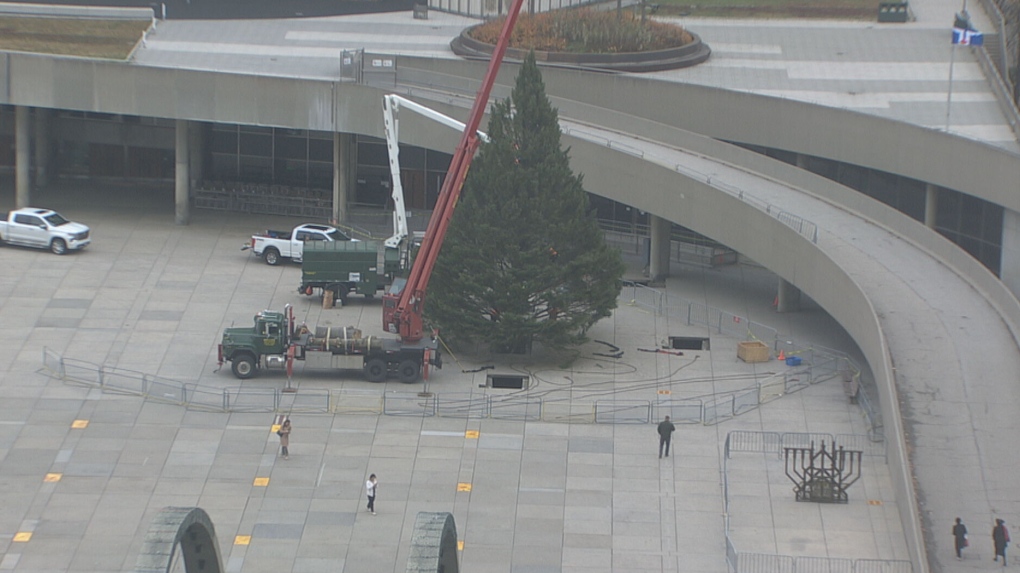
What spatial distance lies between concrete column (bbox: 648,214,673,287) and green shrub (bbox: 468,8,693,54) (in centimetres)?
981

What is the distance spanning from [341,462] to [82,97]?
83.6ft

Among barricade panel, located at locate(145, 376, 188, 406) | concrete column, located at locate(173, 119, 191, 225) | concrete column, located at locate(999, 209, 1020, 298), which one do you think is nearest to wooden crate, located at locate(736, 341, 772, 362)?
concrete column, located at locate(999, 209, 1020, 298)

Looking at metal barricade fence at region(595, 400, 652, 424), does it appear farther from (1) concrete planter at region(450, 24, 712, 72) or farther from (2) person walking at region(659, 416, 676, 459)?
(1) concrete planter at region(450, 24, 712, 72)

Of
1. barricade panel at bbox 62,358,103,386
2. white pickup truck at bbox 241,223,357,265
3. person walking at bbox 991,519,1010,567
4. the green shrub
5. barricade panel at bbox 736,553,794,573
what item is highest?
the green shrub

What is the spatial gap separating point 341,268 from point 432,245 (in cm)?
671

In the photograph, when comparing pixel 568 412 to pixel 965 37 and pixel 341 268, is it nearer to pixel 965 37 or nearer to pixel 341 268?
pixel 341 268

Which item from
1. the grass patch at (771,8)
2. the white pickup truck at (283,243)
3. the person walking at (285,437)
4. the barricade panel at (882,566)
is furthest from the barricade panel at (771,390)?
the grass patch at (771,8)

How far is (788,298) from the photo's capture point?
194ft

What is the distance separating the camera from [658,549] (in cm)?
4194

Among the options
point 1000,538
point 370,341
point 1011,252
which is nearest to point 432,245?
point 370,341

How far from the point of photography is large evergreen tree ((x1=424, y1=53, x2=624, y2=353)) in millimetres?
52625

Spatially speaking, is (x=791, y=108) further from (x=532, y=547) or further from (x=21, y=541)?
(x=21, y=541)

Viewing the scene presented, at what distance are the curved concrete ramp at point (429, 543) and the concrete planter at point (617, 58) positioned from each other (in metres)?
40.4

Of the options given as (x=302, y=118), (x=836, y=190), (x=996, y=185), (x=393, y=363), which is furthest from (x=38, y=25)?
(x=996, y=185)
